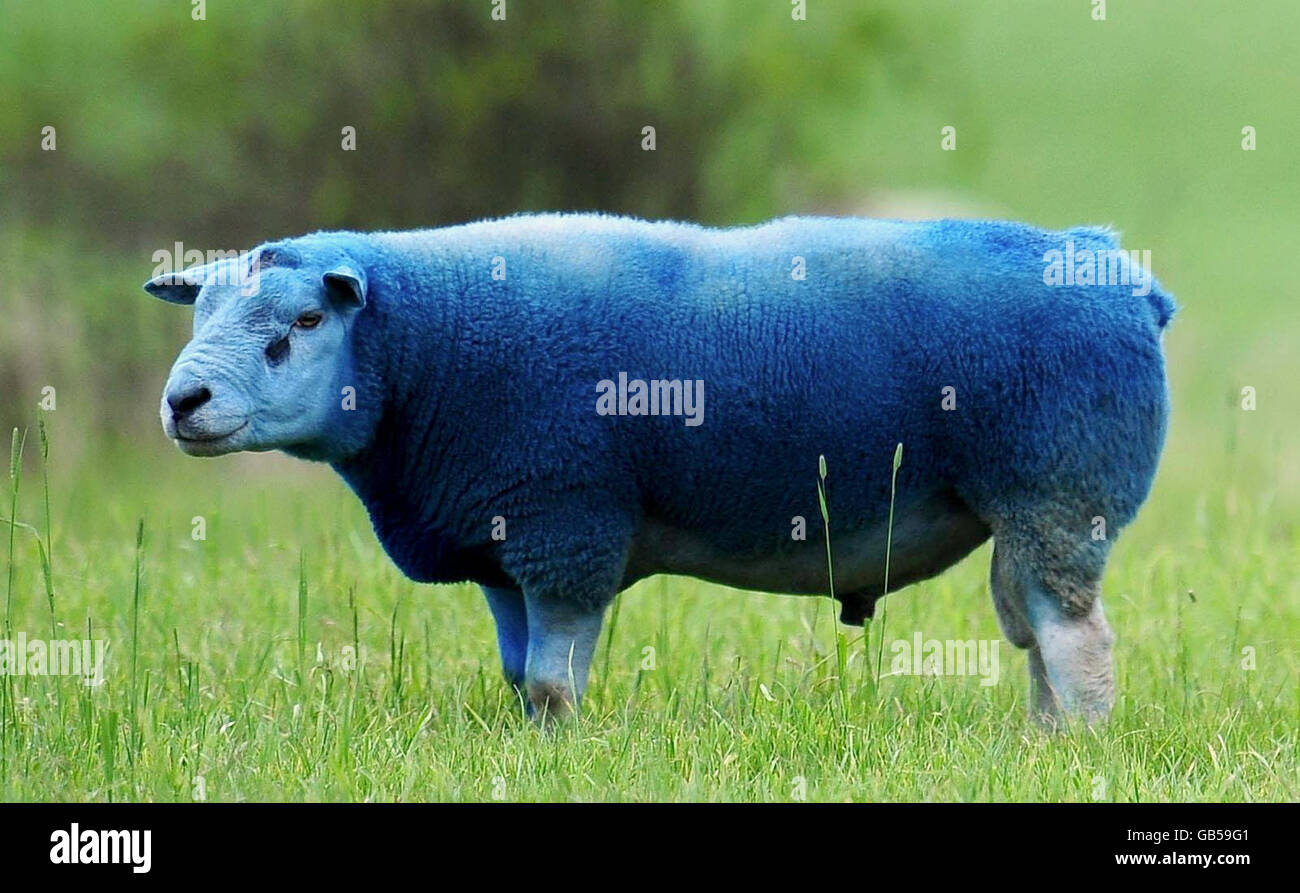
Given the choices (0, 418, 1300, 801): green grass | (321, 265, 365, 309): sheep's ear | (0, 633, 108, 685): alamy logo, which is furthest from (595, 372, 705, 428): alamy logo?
(0, 633, 108, 685): alamy logo

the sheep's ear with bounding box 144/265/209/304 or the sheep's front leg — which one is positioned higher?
the sheep's ear with bounding box 144/265/209/304

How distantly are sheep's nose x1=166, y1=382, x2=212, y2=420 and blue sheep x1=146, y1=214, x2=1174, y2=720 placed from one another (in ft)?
1.25

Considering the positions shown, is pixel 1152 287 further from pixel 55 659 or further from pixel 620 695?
pixel 55 659

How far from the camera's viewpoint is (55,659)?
19.2ft

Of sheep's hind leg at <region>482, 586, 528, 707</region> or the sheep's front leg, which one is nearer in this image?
the sheep's front leg

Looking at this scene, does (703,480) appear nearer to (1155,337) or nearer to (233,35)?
(1155,337)

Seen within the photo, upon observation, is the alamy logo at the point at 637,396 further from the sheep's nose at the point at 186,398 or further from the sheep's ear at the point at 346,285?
the sheep's nose at the point at 186,398

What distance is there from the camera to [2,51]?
18.0m

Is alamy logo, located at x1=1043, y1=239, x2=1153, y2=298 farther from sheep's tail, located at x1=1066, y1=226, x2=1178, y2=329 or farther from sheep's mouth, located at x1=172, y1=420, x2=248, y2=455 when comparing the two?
sheep's mouth, located at x1=172, y1=420, x2=248, y2=455

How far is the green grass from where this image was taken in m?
5.04

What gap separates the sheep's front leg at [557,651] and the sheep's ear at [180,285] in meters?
1.42

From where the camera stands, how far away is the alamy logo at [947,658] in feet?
21.0

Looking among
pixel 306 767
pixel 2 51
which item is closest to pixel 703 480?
pixel 306 767
